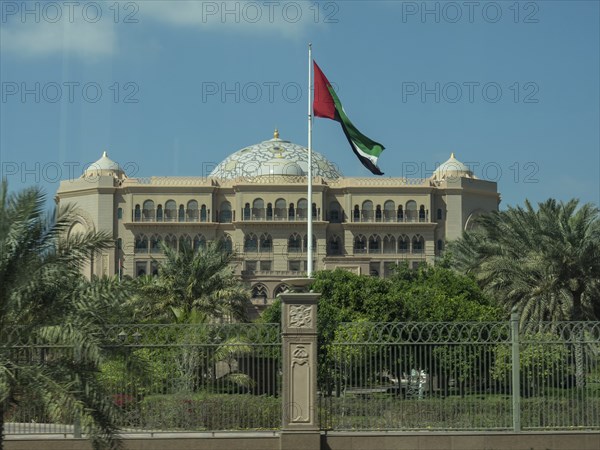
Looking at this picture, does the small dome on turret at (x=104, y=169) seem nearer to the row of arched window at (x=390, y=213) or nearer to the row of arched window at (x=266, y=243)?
the row of arched window at (x=266, y=243)

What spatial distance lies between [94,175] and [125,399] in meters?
76.3

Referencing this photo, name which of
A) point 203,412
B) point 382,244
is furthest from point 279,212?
point 203,412

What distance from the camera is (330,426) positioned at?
14.1 meters

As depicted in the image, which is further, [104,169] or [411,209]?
[104,169]

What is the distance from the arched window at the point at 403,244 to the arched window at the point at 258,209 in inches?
438

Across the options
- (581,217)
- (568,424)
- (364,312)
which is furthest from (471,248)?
(568,424)

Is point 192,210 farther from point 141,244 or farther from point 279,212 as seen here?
point 279,212

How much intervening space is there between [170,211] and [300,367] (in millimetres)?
70689

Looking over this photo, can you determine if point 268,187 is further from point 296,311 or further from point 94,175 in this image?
point 296,311

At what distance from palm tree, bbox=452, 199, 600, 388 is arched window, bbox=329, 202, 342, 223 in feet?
176

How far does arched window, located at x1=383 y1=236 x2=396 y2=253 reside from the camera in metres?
82.9

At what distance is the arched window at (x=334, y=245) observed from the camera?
83750 millimetres

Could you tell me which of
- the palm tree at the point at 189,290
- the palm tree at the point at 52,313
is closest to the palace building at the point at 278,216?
the palm tree at the point at 189,290

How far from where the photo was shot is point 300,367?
13.8 meters
